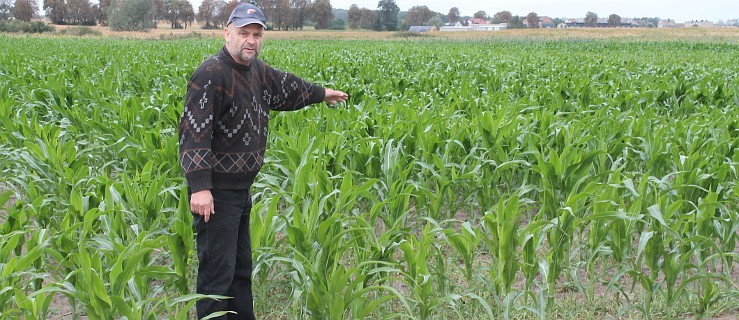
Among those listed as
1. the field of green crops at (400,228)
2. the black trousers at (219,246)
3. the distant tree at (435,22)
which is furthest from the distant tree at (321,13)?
the black trousers at (219,246)

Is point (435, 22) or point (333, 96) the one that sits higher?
point (435, 22)

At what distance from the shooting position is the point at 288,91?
3.59 meters

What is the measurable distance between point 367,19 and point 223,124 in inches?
4108

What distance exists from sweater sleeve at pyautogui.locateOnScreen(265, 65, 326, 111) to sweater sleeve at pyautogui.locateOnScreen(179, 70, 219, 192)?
517mm

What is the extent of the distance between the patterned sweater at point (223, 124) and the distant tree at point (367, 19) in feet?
331

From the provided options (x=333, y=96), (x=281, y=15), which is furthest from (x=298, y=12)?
(x=333, y=96)

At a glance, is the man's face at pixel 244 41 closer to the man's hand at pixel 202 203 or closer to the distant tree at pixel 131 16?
the man's hand at pixel 202 203

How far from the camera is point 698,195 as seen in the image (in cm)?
Answer: 455

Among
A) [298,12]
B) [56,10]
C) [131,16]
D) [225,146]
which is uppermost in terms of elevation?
[56,10]

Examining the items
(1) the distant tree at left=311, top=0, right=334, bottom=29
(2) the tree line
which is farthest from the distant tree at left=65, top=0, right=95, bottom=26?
(1) the distant tree at left=311, top=0, right=334, bottom=29

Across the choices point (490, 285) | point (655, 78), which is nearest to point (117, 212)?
point (490, 285)

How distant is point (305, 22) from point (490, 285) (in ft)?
331

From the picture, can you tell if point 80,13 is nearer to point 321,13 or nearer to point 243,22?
point 321,13

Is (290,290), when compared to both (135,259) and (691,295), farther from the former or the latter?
(691,295)
